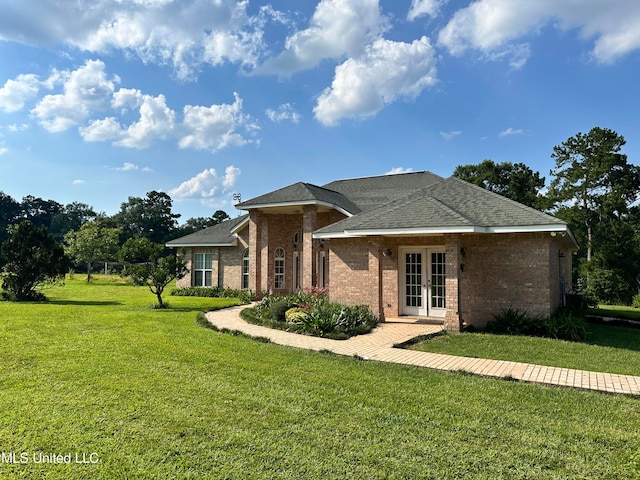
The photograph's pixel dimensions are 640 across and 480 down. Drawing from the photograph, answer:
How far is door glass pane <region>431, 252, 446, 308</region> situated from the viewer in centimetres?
1217

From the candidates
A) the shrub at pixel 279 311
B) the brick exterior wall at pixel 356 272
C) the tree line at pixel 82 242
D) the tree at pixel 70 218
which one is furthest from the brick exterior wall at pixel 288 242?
the tree at pixel 70 218

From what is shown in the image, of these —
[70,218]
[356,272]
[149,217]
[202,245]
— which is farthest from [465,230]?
[70,218]

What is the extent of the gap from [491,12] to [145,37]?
Answer: 9466mm

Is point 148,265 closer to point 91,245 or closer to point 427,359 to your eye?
point 427,359

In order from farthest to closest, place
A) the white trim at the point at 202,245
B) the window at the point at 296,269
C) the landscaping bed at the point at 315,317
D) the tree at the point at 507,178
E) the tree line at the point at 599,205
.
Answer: the tree at the point at 507,178 → the tree line at the point at 599,205 → the white trim at the point at 202,245 → the window at the point at 296,269 → the landscaping bed at the point at 315,317

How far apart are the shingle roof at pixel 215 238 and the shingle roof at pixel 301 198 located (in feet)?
11.2

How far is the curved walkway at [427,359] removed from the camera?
6.07m

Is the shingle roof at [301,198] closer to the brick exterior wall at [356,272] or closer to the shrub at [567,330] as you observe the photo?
the brick exterior wall at [356,272]

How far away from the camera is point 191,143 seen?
17.5m

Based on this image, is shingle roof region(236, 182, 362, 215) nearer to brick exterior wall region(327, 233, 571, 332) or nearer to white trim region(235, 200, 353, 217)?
white trim region(235, 200, 353, 217)

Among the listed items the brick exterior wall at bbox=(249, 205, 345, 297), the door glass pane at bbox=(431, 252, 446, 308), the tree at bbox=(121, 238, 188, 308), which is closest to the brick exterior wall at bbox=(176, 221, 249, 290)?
the brick exterior wall at bbox=(249, 205, 345, 297)

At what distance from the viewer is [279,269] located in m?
19.6

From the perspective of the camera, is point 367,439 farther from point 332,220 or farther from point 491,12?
point 332,220

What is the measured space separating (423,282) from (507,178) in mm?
33476
